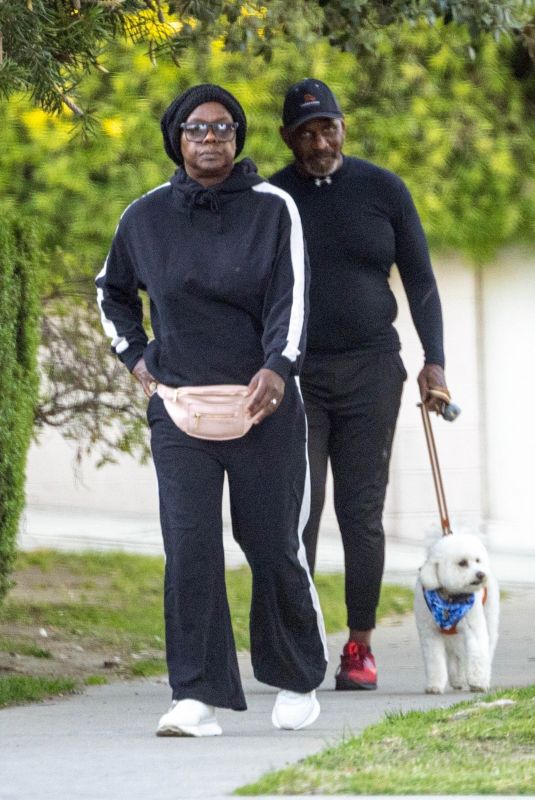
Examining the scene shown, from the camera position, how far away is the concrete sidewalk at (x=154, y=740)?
4020 millimetres

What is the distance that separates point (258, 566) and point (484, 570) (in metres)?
1.10

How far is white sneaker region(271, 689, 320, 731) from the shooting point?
5.02m

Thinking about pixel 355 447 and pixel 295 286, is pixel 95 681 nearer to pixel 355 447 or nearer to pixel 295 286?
pixel 355 447

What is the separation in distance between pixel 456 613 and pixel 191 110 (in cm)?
200

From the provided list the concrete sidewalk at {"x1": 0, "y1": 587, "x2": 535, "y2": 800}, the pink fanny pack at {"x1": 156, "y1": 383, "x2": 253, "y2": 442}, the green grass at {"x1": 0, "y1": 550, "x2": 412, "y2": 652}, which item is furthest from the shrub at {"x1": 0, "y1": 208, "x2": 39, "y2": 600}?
the pink fanny pack at {"x1": 156, "y1": 383, "x2": 253, "y2": 442}

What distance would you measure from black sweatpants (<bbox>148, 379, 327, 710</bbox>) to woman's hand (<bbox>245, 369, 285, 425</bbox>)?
0.11 m

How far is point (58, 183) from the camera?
432 inches

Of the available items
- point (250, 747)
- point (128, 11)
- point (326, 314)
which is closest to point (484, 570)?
point (326, 314)

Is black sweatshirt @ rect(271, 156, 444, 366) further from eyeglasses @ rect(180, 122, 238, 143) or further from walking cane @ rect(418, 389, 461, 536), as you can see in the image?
eyeglasses @ rect(180, 122, 238, 143)

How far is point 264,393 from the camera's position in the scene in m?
4.79

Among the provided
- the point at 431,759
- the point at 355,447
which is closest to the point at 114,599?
the point at 355,447

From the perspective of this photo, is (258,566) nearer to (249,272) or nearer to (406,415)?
(249,272)

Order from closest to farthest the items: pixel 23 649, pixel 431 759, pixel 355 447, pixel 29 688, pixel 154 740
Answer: pixel 431 759 < pixel 154 740 < pixel 29 688 < pixel 355 447 < pixel 23 649

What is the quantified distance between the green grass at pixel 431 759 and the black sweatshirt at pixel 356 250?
1.47m
